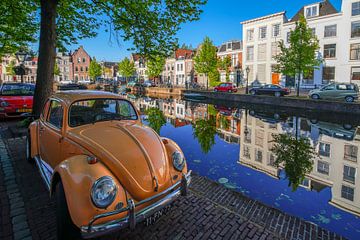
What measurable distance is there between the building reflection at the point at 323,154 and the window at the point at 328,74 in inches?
796

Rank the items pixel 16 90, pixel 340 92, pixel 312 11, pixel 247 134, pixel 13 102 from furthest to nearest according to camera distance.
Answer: pixel 312 11
pixel 340 92
pixel 247 134
pixel 16 90
pixel 13 102

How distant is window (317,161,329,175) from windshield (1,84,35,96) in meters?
13.3

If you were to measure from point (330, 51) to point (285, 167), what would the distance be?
31.3m

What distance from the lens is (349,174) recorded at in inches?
272

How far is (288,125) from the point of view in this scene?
14219 millimetres

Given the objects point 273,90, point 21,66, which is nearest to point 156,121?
point 21,66

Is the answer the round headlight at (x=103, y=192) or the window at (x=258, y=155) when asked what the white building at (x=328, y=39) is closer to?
the window at (x=258, y=155)

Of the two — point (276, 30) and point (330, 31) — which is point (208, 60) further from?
point (330, 31)

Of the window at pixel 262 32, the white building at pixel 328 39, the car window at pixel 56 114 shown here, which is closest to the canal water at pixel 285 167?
the car window at pixel 56 114

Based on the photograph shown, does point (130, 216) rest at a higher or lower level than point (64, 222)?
higher

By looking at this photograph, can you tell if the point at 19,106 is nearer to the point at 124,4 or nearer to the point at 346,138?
the point at 124,4

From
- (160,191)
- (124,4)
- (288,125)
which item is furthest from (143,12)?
(288,125)

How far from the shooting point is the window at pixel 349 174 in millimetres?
6543

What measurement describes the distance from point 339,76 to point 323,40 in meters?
5.74
